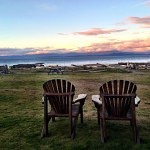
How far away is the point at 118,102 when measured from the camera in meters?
7.41

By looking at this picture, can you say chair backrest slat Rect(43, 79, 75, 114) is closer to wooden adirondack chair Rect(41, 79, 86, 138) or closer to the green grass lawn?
wooden adirondack chair Rect(41, 79, 86, 138)

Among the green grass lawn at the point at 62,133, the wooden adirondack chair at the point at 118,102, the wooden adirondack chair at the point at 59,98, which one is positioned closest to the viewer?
the green grass lawn at the point at 62,133

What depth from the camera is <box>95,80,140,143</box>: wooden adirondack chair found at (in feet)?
23.8

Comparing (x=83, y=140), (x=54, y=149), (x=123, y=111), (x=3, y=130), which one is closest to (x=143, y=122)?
(x=123, y=111)

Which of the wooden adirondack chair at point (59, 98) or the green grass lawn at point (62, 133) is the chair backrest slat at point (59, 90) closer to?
the wooden adirondack chair at point (59, 98)

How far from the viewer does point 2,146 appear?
23.7ft

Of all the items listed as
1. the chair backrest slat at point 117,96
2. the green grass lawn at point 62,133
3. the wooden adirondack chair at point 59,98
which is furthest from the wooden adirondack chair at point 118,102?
the wooden adirondack chair at point 59,98

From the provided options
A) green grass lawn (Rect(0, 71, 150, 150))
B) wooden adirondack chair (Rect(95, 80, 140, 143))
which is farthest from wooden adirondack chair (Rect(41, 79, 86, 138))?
wooden adirondack chair (Rect(95, 80, 140, 143))

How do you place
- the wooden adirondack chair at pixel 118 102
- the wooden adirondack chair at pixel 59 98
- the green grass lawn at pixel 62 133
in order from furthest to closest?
the wooden adirondack chair at pixel 59 98, the wooden adirondack chair at pixel 118 102, the green grass lawn at pixel 62 133

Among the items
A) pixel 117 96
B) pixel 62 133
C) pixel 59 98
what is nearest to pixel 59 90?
pixel 59 98

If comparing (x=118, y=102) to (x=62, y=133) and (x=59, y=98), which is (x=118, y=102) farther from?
(x=62, y=133)

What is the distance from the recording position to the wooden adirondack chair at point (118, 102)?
7266 mm

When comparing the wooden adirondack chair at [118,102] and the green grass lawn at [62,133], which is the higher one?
the wooden adirondack chair at [118,102]

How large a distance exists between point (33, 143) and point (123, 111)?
86.0 inches
